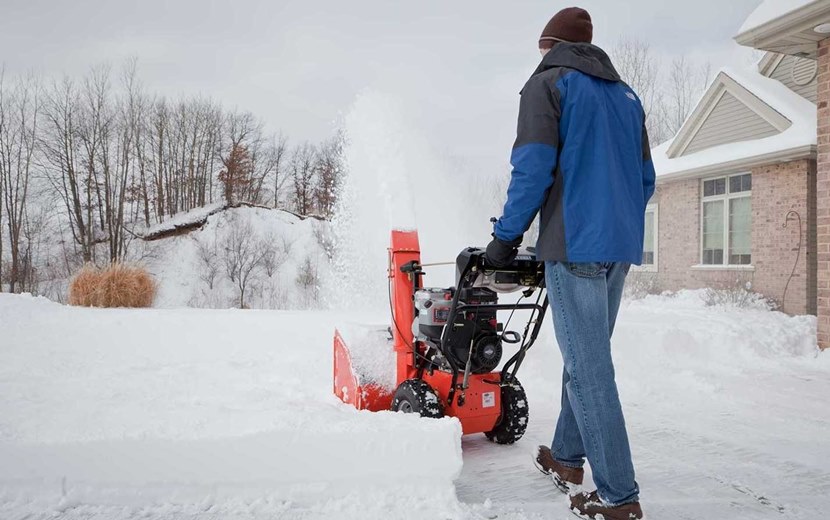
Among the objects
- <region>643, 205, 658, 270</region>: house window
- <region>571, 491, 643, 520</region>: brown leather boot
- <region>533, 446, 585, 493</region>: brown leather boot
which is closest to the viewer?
<region>571, 491, 643, 520</region>: brown leather boot

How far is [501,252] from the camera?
7.63 feet

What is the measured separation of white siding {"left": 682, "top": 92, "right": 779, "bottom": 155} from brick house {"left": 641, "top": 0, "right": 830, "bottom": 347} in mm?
21

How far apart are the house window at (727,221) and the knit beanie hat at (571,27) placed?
1096 cm

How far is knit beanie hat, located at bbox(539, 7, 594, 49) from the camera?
2301 mm

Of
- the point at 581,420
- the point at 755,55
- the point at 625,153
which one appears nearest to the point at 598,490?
the point at 581,420

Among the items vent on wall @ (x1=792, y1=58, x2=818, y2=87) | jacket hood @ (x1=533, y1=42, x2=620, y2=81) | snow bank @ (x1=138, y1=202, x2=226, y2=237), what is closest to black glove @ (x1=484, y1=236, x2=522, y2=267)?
jacket hood @ (x1=533, y1=42, x2=620, y2=81)

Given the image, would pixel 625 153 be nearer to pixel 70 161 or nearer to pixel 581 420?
pixel 581 420

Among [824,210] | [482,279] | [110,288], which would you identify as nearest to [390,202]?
[482,279]

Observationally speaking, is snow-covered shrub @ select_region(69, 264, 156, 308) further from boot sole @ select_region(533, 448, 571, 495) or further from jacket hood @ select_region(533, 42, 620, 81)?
jacket hood @ select_region(533, 42, 620, 81)

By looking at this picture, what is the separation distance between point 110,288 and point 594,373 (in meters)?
10.3

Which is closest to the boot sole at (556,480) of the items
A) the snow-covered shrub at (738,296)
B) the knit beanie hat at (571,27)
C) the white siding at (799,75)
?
the knit beanie hat at (571,27)

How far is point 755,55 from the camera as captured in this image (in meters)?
22.9

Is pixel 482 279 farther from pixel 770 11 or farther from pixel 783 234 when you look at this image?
pixel 783 234

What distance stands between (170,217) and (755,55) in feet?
91.4
